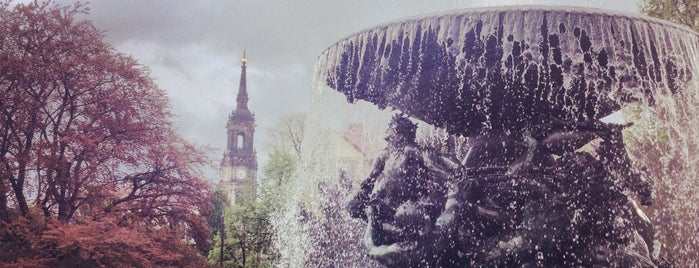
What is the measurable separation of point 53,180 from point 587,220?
10.2 metres

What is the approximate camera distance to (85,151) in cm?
1241

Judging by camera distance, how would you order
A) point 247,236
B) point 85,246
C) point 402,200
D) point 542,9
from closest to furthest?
point 542,9 < point 402,200 < point 85,246 < point 247,236

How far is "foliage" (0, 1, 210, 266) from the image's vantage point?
1173 cm

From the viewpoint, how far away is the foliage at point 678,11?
1549cm

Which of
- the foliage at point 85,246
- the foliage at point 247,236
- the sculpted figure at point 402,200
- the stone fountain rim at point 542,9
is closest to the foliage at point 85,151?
the foliage at point 85,246

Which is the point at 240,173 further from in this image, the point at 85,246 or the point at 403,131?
the point at 403,131

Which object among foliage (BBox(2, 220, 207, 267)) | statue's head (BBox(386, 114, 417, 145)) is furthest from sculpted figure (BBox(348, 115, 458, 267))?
foliage (BBox(2, 220, 207, 267))

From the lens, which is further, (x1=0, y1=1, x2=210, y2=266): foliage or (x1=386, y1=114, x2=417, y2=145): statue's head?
(x1=0, y1=1, x2=210, y2=266): foliage

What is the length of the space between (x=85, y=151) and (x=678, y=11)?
545 inches

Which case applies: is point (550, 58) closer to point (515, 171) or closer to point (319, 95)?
point (515, 171)

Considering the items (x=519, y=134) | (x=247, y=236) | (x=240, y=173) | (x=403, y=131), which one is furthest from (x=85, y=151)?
(x=240, y=173)

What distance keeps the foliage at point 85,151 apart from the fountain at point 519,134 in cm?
703

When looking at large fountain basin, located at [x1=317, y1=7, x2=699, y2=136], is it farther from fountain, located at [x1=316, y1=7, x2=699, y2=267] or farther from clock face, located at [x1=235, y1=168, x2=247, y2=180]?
clock face, located at [x1=235, y1=168, x2=247, y2=180]

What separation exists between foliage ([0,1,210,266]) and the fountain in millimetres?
7026
